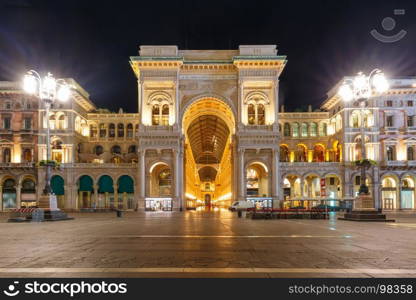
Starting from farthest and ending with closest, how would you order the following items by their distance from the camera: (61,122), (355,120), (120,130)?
(120,130), (61,122), (355,120)

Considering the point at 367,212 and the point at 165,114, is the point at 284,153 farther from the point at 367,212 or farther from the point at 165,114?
the point at 367,212

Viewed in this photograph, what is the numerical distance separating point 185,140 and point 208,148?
50479mm

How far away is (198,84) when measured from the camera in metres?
59.8

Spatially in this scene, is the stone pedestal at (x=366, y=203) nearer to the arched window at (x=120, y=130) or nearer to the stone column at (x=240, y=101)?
the stone column at (x=240, y=101)

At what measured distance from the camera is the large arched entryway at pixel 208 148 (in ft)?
211

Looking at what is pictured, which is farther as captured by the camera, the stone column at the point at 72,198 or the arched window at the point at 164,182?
the arched window at the point at 164,182

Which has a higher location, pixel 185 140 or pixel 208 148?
pixel 208 148

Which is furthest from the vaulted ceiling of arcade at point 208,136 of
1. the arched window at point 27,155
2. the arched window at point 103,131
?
the arched window at point 27,155

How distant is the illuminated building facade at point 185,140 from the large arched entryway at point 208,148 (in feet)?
2.22

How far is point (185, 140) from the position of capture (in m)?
65.3

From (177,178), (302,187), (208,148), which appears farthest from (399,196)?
(208,148)

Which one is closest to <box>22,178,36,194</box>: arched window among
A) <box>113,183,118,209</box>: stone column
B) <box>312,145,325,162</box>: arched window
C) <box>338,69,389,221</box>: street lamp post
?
<box>113,183,118,209</box>: stone column

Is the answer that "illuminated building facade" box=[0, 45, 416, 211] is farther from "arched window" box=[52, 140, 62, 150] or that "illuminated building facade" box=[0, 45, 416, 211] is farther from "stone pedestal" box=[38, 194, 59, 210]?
"stone pedestal" box=[38, 194, 59, 210]

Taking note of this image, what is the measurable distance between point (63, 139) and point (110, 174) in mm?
9843
